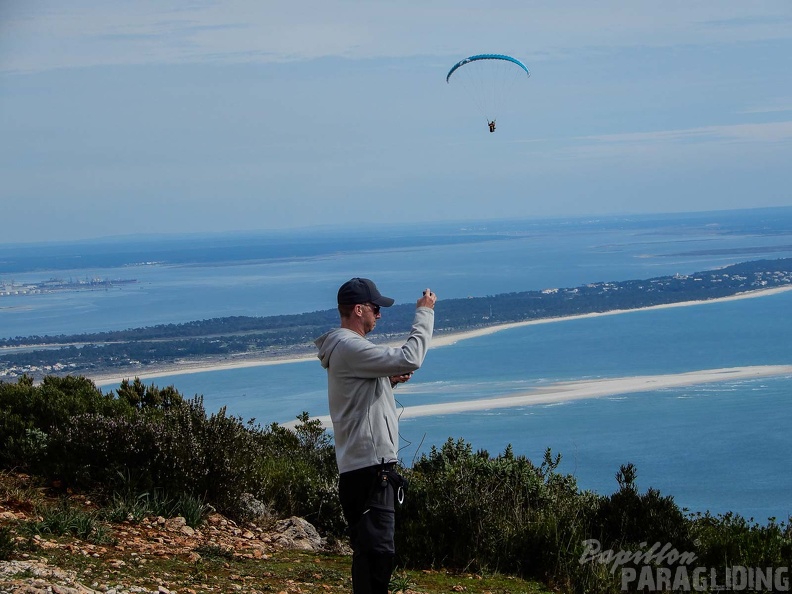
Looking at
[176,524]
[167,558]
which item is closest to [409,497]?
[176,524]

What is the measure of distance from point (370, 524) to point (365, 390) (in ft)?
2.01

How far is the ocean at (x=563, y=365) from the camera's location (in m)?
36.9

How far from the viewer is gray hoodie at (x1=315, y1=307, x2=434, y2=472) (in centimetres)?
424

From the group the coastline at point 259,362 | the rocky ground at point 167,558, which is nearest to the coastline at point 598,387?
the coastline at point 259,362

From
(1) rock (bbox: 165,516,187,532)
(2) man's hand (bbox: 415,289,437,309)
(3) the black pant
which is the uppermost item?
(2) man's hand (bbox: 415,289,437,309)

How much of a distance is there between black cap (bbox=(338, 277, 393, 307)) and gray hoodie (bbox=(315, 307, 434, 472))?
150 millimetres

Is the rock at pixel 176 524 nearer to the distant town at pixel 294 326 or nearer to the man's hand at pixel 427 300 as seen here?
the man's hand at pixel 427 300

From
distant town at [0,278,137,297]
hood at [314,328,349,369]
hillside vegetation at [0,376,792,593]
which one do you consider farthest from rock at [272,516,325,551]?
distant town at [0,278,137,297]

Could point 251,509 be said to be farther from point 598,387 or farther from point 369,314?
point 598,387

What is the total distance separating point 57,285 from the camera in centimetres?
14425

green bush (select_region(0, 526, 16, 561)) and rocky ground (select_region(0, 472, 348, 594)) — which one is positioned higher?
green bush (select_region(0, 526, 16, 561))

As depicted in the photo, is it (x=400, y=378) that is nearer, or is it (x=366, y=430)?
(x=366, y=430)

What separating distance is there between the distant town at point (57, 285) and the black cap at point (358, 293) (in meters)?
137

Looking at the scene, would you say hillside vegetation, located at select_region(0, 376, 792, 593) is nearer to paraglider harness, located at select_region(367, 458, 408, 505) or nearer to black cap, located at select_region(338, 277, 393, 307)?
paraglider harness, located at select_region(367, 458, 408, 505)
